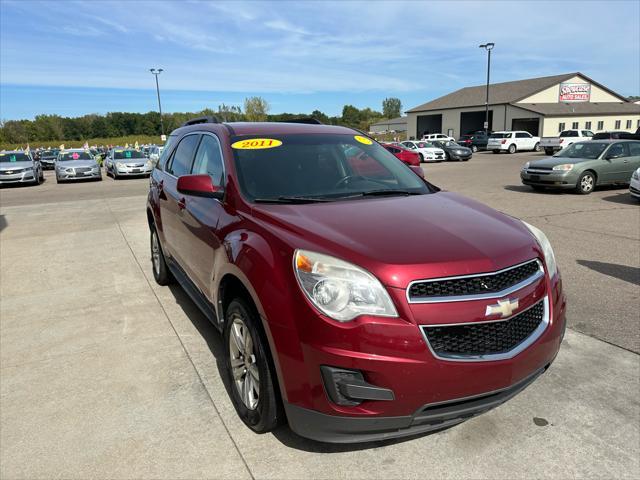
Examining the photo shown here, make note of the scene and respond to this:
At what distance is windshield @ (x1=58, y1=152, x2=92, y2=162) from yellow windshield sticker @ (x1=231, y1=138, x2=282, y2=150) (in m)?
22.7

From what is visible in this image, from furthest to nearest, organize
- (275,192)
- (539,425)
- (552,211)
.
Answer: (552,211), (275,192), (539,425)

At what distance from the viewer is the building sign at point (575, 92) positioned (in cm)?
5716

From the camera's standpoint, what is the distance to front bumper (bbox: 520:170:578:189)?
42.7 ft

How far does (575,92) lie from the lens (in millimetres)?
58031

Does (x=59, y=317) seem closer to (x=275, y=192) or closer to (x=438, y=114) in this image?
(x=275, y=192)

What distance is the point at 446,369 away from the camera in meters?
2.11

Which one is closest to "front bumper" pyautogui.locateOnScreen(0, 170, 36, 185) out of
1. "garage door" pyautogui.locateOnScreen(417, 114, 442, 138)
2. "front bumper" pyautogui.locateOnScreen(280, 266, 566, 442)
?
"front bumper" pyautogui.locateOnScreen(280, 266, 566, 442)

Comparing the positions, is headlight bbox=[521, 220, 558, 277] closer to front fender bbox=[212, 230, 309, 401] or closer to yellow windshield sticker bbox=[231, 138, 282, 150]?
front fender bbox=[212, 230, 309, 401]

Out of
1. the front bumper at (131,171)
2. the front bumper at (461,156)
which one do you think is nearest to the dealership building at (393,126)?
the front bumper at (461,156)

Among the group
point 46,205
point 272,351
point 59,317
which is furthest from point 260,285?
point 46,205

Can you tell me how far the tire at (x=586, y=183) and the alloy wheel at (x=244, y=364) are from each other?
1295cm

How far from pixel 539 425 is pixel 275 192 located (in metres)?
2.18

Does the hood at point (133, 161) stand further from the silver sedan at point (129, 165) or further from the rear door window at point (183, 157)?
the rear door window at point (183, 157)

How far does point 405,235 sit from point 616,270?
473 centimetres
